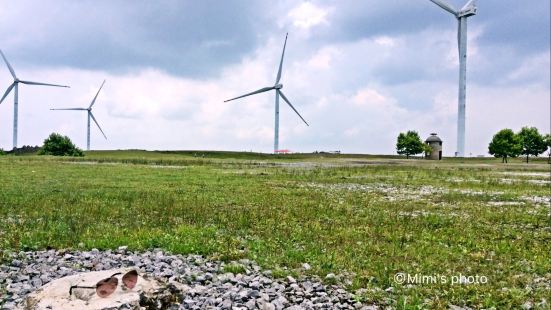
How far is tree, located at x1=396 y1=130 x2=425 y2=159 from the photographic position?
6216 inches

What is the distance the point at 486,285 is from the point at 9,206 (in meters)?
20.7

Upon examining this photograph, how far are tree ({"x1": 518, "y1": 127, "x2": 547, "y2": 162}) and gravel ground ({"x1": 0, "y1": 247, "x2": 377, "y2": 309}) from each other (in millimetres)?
142524

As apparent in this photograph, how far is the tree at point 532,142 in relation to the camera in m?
137

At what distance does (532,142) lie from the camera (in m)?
138

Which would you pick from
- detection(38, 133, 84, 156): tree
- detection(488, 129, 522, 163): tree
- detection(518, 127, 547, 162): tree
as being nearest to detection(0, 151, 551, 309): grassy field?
detection(38, 133, 84, 156): tree

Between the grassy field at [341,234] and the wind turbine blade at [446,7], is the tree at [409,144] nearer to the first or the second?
the wind turbine blade at [446,7]

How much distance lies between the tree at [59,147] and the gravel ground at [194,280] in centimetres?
12678

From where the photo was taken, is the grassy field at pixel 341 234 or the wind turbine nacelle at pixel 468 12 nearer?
the grassy field at pixel 341 234

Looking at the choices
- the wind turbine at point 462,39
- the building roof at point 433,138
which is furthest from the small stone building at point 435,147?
the wind turbine at point 462,39

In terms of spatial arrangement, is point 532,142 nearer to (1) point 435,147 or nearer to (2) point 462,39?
(1) point 435,147

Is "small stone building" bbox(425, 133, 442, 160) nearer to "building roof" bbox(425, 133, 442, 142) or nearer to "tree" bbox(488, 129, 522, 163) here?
"building roof" bbox(425, 133, 442, 142)

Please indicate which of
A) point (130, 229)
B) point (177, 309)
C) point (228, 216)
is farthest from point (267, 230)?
point (177, 309)

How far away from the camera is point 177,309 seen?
9.53m

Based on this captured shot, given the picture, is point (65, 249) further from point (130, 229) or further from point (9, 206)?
point (9, 206)
